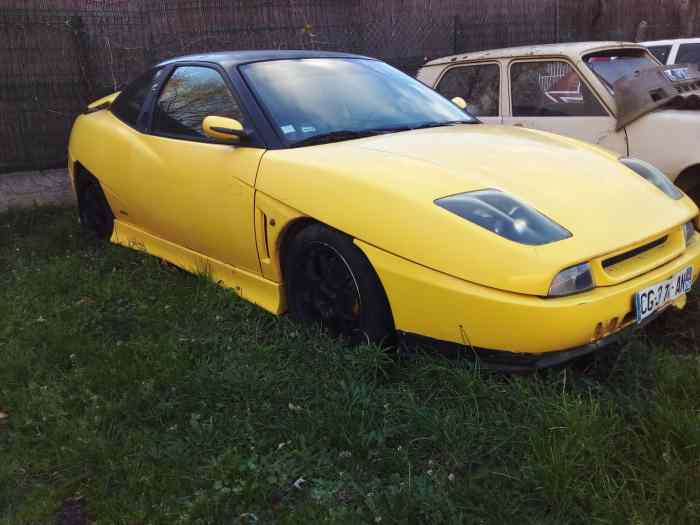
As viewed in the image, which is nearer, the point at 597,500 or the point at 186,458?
the point at 597,500

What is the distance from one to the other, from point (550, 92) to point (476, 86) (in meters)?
0.72

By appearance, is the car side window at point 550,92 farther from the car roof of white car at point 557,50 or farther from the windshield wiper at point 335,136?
the windshield wiper at point 335,136

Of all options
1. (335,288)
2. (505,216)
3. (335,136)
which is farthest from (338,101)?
(505,216)

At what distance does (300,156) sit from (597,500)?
1874 mm

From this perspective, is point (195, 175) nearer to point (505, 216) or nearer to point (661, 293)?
point (505, 216)

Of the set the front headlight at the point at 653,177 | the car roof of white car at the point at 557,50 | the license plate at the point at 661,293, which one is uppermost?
the car roof of white car at the point at 557,50

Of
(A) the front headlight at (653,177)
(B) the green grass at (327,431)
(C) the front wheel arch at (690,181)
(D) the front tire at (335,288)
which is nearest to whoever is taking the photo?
(B) the green grass at (327,431)

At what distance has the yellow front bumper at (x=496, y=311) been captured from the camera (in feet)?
7.73

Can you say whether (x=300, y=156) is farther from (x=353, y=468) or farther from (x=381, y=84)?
(x=353, y=468)

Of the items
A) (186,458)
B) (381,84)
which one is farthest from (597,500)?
(381,84)

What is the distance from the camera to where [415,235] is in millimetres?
2539

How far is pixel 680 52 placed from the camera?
6.66 metres

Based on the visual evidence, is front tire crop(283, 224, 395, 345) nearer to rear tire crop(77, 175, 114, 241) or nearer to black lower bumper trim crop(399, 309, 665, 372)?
black lower bumper trim crop(399, 309, 665, 372)

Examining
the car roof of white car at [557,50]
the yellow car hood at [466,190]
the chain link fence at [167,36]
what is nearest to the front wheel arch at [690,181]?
the car roof of white car at [557,50]
